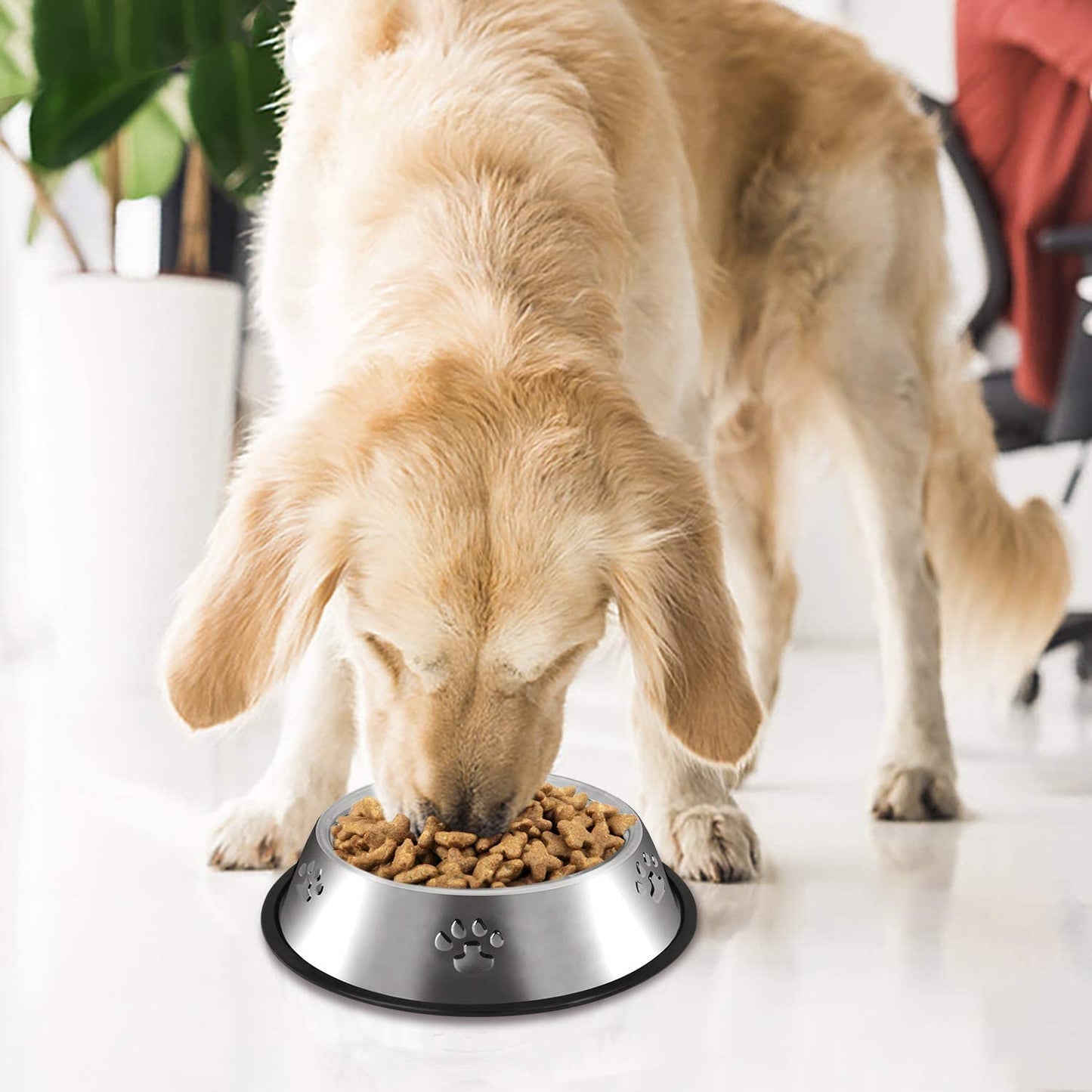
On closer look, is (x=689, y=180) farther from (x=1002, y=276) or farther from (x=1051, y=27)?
(x=1051, y=27)

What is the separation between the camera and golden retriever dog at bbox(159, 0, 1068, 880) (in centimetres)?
123

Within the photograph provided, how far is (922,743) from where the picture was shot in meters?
2.08

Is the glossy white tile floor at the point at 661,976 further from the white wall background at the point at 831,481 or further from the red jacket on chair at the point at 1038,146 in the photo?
the red jacket on chair at the point at 1038,146

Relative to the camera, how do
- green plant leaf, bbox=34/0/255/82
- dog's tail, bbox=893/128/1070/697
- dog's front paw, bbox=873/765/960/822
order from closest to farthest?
dog's front paw, bbox=873/765/960/822, dog's tail, bbox=893/128/1070/697, green plant leaf, bbox=34/0/255/82

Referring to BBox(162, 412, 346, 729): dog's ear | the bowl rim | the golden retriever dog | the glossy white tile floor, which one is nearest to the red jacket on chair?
the golden retriever dog

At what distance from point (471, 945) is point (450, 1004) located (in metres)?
0.06

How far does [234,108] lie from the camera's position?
2637mm

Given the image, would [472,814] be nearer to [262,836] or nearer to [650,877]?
[650,877]

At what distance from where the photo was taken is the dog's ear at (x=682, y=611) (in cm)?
127

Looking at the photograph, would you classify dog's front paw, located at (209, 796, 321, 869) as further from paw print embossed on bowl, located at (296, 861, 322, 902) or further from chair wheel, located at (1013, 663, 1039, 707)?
chair wheel, located at (1013, 663, 1039, 707)

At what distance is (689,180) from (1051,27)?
1839mm

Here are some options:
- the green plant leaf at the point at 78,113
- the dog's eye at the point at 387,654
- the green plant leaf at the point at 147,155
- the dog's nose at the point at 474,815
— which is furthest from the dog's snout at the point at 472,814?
the green plant leaf at the point at 147,155

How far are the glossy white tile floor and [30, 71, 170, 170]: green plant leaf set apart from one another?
1.22 metres

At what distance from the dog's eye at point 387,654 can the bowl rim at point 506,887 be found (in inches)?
6.2
